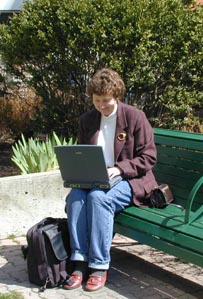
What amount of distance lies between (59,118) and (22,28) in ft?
4.13

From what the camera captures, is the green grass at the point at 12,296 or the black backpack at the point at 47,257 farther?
the black backpack at the point at 47,257

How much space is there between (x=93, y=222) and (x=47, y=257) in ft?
1.37

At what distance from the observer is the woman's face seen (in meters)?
4.46

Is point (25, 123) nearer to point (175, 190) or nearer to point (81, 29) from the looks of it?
point (81, 29)

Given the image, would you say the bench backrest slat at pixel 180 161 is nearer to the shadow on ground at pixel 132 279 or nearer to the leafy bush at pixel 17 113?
the shadow on ground at pixel 132 279

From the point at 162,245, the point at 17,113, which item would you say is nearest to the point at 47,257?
the point at 162,245

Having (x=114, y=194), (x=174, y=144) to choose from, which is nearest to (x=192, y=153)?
(x=174, y=144)

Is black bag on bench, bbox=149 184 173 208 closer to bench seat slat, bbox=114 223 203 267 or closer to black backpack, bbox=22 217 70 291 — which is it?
bench seat slat, bbox=114 223 203 267

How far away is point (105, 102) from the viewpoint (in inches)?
176

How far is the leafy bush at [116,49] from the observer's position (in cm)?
653

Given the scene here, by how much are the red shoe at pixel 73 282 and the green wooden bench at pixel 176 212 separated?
1.50 feet

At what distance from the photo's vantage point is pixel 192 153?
4.60 meters

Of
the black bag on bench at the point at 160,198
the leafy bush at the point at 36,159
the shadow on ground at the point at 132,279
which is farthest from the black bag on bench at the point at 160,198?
the leafy bush at the point at 36,159

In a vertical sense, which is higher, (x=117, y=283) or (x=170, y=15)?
(x=170, y=15)
